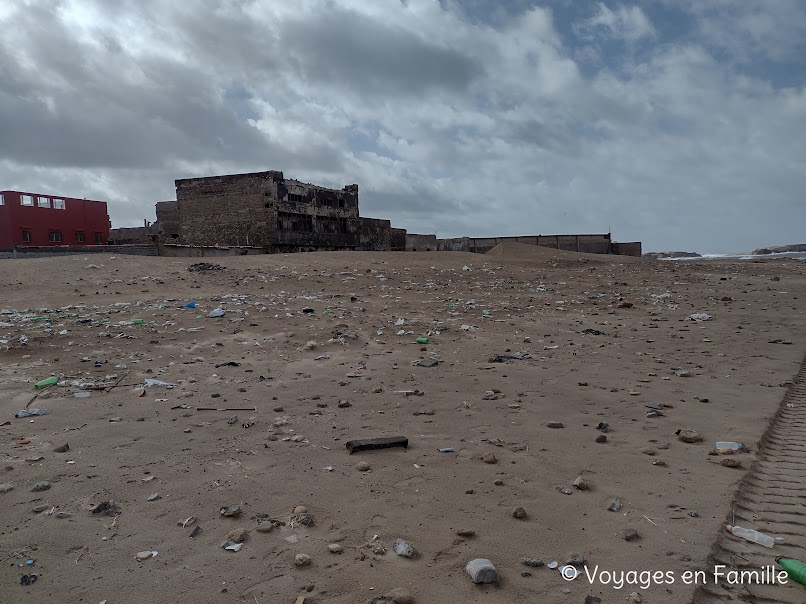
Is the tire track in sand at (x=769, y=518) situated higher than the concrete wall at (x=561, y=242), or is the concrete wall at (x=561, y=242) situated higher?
the concrete wall at (x=561, y=242)

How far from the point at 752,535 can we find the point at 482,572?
44.1 inches

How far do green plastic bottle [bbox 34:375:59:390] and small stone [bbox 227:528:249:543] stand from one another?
119 inches

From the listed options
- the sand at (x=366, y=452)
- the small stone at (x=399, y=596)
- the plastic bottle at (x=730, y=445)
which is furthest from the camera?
the plastic bottle at (x=730, y=445)

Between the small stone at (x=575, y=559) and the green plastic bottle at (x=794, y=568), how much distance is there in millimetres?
690

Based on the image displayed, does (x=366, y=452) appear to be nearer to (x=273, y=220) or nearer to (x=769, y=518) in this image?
(x=769, y=518)

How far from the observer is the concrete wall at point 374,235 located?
30.9m

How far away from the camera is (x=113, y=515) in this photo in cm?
227

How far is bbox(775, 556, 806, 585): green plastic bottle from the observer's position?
1.79 meters

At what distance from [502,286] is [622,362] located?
6.12 m

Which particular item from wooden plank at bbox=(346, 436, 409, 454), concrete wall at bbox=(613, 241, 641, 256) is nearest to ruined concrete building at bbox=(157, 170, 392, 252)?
concrete wall at bbox=(613, 241, 641, 256)

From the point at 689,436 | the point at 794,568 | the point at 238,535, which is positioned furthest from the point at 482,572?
the point at 689,436

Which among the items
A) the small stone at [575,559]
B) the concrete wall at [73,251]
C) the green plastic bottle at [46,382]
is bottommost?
the small stone at [575,559]

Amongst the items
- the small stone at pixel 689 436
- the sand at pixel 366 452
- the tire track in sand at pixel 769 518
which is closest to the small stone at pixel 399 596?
the sand at pixel 366 452

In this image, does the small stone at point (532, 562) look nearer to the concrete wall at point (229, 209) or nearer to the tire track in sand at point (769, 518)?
the tire track in sand at point (769, 518)
